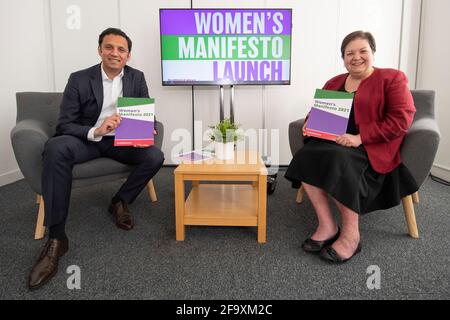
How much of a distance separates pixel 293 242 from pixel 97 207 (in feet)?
4.24

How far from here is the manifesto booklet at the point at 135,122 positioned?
1692mm

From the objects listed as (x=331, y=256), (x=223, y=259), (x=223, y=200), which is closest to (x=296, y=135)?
(x=223, y=200)

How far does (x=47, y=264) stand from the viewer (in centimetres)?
131

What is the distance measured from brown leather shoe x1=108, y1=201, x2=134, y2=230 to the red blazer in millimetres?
1278

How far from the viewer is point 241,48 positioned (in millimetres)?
2822

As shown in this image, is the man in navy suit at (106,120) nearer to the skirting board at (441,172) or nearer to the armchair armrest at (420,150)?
the armchair armrest at (420,150)

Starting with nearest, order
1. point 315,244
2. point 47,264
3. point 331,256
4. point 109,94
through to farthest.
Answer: point 47,264 → point 331,256 → point 315,244 → point 109,94

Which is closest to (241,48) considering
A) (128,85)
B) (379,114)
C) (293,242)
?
(128,85)

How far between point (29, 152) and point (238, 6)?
2.29 meters

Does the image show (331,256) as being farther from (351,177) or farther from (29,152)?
(29,152)

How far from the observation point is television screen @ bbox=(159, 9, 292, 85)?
2.76 metres

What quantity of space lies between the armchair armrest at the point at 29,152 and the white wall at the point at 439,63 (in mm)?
3027

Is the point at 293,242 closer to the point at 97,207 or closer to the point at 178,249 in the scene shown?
the point at 178,249

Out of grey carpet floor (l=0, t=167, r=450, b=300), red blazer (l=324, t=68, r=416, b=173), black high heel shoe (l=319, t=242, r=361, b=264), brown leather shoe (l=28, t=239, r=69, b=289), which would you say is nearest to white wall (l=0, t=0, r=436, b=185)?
grey carpet floor (l=0, t=167, r=450, b=300)
